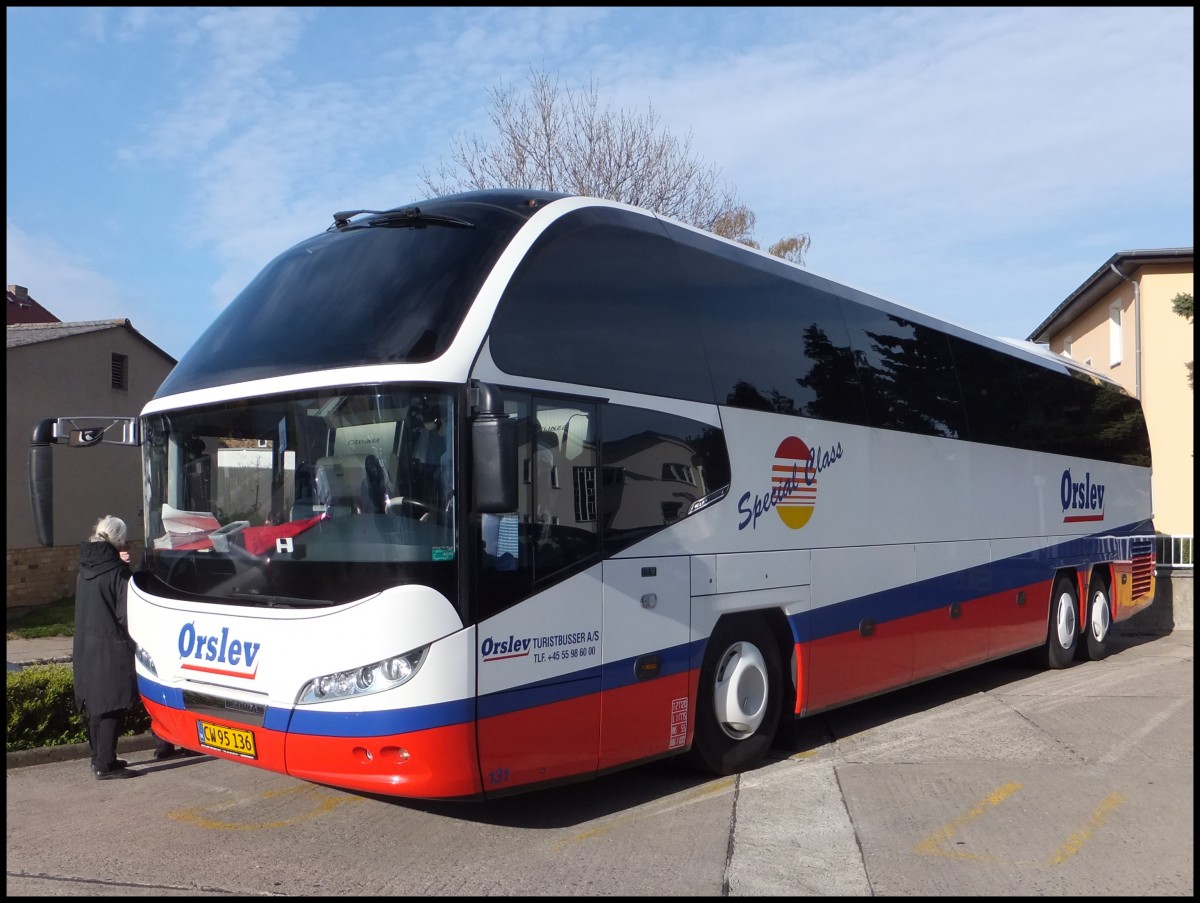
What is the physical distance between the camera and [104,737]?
742 centimetres

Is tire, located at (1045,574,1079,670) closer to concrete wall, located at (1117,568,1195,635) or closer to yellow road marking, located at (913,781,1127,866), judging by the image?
concrete wall, located at (1117,568,1195,635)

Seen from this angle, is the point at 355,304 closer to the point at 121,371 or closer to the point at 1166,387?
the point at 1166,387

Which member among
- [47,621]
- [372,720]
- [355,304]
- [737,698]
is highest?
[355,304]

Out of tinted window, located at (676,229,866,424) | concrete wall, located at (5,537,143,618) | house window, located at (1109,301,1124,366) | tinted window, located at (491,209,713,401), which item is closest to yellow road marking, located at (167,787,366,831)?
tinted window, located at (491,209,713,401)

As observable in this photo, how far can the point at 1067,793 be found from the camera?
705 centimetres

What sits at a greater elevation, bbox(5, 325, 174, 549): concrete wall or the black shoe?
bbox(5, 325, 174, 549): concrete wall

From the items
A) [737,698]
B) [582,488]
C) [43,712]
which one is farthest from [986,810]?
[43,712]

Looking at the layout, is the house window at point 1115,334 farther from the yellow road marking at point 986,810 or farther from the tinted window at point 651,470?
the tinted window at point 651,470

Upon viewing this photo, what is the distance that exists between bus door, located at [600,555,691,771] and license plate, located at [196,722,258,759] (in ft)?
6.38

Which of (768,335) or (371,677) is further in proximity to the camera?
(768,335)

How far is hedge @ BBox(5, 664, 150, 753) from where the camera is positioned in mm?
7965

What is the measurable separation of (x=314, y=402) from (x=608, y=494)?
5.81ft

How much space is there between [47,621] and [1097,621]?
60.7ft

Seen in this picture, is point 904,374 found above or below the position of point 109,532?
above
